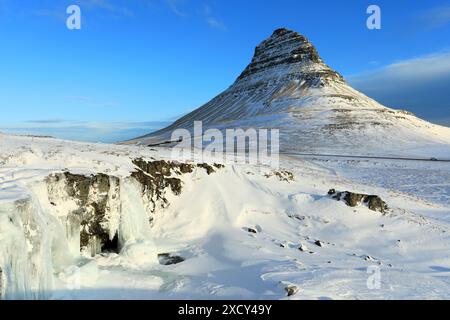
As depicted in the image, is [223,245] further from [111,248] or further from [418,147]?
[418,147]

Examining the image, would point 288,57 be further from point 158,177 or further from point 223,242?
point 223,242

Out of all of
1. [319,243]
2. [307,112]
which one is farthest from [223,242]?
[307,112]

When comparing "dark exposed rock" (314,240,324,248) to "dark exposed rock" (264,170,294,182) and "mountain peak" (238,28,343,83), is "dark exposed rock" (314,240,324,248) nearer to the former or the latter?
"dark exposed rock" (264,170,294,182)

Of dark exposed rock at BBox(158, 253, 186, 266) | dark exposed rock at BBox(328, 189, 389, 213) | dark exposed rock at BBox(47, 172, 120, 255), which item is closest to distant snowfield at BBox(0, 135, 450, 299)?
dark exposed rock at BBox(158, 253, 186, 266)

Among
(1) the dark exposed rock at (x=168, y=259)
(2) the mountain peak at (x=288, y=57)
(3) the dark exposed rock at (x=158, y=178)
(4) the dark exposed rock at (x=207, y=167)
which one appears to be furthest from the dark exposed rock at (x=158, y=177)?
(2) the mountain peak at (x=288, y=57)
